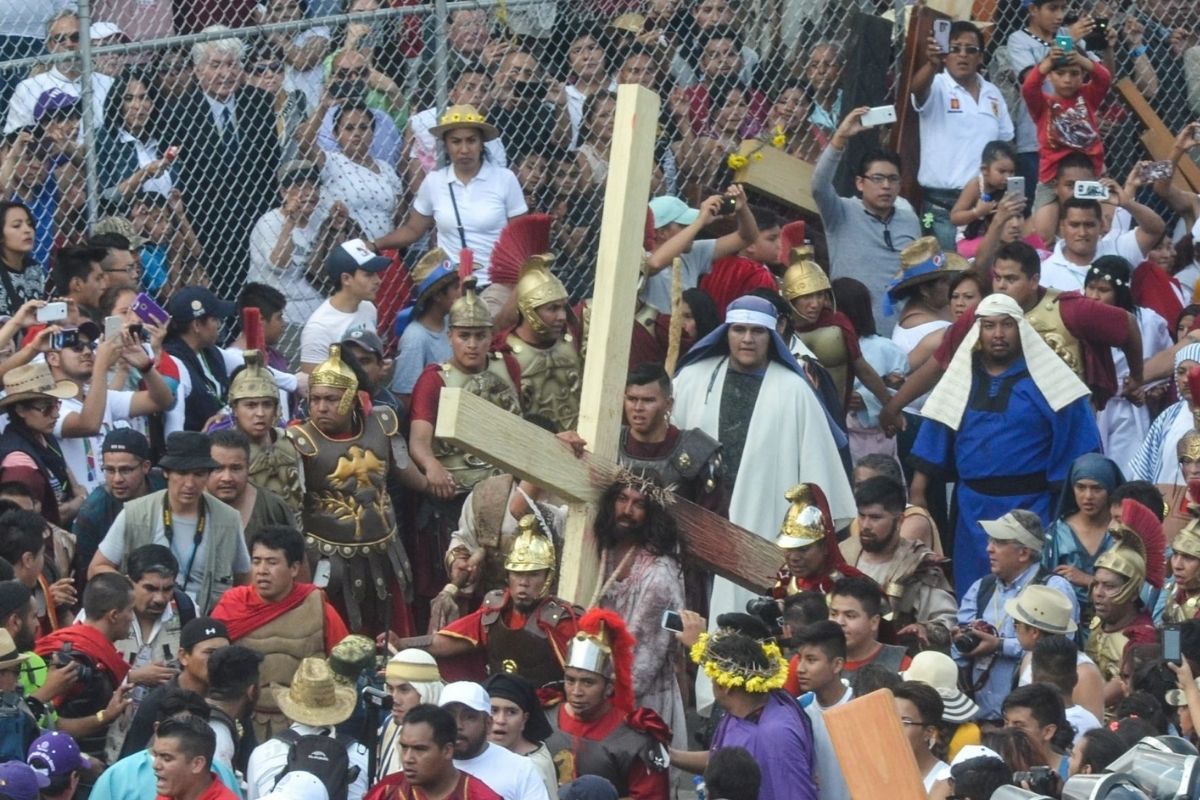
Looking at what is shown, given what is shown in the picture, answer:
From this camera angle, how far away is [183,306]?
511 inches

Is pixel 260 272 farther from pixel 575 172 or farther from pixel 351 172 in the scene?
pixel 575 172

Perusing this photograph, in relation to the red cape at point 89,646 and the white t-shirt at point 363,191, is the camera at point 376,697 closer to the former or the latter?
the red cape at point 89,646

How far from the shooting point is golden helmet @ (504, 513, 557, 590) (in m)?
11.0

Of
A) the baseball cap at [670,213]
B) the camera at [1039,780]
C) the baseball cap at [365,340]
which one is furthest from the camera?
the baseball cap at [670,213]

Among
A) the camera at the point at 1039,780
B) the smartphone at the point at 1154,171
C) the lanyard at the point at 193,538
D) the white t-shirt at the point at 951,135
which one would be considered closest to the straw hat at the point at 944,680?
the camera at the point at 1039,780

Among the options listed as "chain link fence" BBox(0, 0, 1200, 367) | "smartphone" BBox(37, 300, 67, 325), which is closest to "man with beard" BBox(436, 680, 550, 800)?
"smartphone" BBox(37, 300, 67, 325)

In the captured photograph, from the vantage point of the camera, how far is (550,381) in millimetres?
13250

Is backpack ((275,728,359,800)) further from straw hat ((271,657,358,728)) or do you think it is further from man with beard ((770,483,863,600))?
man with beard ((770,483,863,600))

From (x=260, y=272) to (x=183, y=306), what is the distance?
46.6 inches

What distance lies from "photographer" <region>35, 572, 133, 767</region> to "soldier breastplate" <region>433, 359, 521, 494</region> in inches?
101

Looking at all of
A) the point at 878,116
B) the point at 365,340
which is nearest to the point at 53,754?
the point at 365,340

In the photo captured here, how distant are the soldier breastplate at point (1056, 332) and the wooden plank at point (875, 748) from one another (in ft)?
26.5

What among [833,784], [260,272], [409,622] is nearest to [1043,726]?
[833,784]

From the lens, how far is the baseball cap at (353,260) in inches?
539
